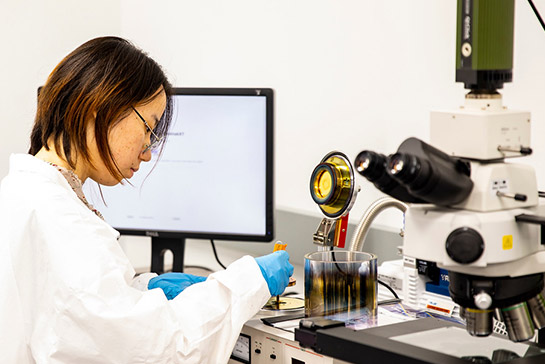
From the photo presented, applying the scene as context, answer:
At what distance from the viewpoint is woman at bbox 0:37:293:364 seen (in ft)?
4.45

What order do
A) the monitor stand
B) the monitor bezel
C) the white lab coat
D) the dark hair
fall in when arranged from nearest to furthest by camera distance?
the white lab coat, the dark hair, the monitor bezel, the monitor stand

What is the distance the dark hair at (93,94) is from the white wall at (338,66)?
77 centimetres

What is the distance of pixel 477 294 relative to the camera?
1.08 metres

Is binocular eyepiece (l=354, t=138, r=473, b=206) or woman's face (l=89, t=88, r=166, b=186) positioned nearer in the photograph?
binocular eyepiece (l=354, t=138, r=473, b=206)

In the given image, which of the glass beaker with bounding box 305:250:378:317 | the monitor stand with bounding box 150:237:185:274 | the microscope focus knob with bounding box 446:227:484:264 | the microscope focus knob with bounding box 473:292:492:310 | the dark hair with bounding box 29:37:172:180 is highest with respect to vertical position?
the dark hair with bounding box 29:37:172:180

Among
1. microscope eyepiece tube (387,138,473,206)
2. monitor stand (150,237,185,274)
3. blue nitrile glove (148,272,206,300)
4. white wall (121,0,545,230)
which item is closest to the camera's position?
microscope eyepiece tube (387,138,473,206)

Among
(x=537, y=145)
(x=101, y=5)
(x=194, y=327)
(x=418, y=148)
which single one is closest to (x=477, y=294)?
(x=418, y=148)

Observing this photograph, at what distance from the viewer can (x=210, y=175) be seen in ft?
7.23

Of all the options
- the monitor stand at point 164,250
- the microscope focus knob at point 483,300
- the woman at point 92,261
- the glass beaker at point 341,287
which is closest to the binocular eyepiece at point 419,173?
the microscope focus knob at point 483,300

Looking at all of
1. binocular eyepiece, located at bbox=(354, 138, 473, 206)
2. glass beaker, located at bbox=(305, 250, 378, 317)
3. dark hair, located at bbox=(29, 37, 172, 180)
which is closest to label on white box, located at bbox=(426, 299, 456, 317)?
glass beaker, located at bbox=(305, 250, 378, 317)

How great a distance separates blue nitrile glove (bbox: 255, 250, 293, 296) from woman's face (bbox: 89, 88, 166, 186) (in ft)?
1.04

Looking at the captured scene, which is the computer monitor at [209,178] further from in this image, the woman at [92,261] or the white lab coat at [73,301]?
the white lab coat at [73,301]

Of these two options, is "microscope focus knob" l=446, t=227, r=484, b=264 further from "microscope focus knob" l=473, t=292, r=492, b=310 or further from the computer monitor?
the computer monitor

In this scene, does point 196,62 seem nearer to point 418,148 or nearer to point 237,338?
point 237,338
